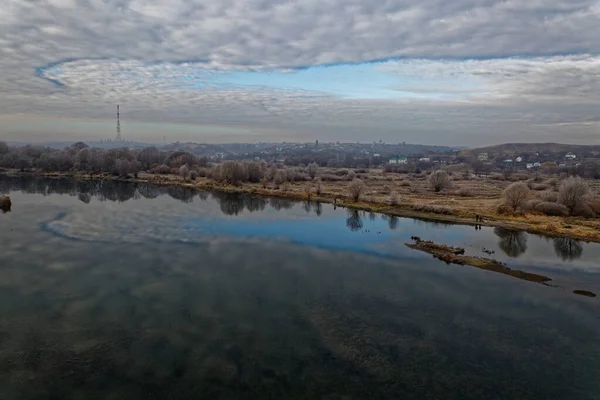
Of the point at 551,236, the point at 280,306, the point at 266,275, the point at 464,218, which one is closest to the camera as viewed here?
the point at 280,306

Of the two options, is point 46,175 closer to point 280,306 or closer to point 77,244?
point 77,244

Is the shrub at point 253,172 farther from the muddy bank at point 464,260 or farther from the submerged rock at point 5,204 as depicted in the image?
the muddy bank at point 464,260

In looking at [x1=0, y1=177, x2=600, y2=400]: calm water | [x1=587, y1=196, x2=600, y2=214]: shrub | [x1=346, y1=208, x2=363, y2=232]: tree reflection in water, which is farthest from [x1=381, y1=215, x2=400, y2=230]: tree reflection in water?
[x1=587, y1=196, x2=600, y2=214]: shrub

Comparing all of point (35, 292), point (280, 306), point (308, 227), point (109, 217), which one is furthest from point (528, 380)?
point (109, 217)

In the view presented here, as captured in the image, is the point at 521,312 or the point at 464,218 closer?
the point at 521,312

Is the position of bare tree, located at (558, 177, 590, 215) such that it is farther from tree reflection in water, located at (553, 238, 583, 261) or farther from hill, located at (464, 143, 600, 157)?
hill, located at (464, 143, 600, 157)
